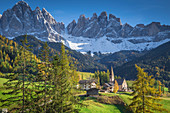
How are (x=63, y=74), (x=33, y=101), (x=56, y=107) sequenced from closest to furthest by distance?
(x=33, y=101) < (x=56, y=107) < (x=63, y=74)

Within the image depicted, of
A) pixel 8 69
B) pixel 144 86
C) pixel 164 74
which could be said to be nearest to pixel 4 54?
pixel 8 69

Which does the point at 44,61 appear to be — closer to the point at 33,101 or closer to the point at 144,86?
the point at 33,101

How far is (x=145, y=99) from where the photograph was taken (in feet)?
68.9

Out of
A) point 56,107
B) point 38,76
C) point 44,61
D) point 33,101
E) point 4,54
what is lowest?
point 56,107

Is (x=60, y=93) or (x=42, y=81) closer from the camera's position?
(x=42, y=81)

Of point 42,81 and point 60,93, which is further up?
point 42,81

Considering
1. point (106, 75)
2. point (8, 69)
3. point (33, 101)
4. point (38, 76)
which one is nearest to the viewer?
point (33, 101)

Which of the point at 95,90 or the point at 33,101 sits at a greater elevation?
the point at 33,101

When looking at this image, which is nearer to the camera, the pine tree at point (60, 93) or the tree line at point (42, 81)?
the tree line at point (42, 81)

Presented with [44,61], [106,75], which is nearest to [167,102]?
[44,61]

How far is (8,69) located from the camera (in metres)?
107

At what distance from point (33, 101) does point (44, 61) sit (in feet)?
19.1

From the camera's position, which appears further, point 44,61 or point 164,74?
point 164,74

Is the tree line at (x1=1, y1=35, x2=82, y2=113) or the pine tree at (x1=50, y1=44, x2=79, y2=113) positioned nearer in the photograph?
the tree line at (x1=1, y1=35, x2=82, y2=113)
